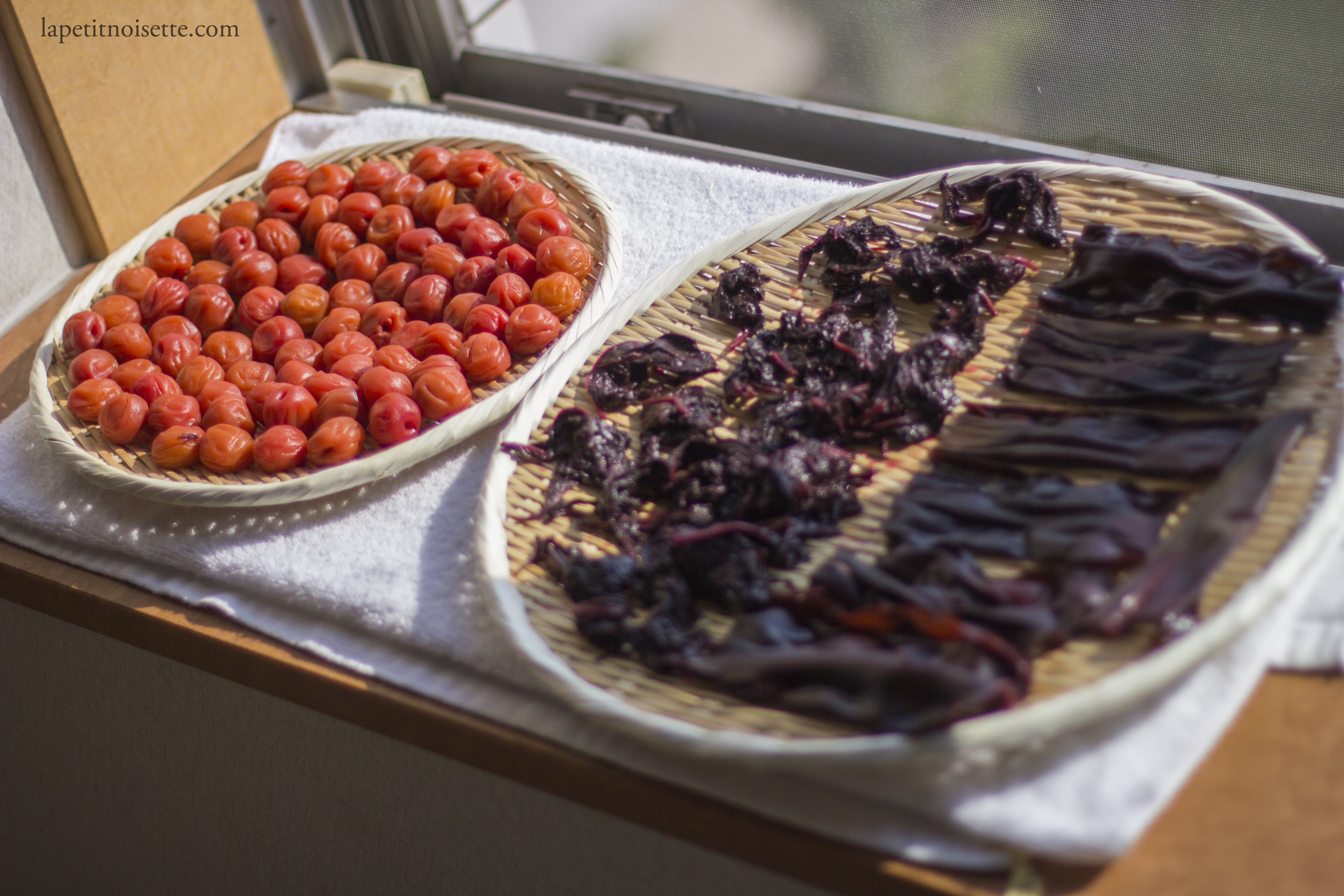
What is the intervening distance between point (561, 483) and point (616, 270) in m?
0.37

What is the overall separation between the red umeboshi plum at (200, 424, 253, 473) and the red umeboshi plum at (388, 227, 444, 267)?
1.19 ft

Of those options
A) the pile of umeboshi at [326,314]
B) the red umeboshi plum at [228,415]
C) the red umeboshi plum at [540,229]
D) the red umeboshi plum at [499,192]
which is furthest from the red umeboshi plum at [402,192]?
the red umeboshi plum at [228,415]

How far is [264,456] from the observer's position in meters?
1.17

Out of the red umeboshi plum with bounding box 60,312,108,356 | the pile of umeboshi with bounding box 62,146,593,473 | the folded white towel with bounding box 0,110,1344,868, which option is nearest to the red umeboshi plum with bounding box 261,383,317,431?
the pile of umeboshi with bounding box 62,146,593,473

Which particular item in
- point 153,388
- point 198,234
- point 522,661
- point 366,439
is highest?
point 198,234

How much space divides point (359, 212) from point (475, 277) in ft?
0.84

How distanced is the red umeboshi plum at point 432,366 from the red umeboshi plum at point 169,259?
0.48 meters

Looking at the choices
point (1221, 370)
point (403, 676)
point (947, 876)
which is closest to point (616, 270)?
point (403, 676)

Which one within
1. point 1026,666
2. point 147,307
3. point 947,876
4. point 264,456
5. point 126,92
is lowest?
point 947,876

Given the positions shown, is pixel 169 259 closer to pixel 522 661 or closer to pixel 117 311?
pixel 117 311

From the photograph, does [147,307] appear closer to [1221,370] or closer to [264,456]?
[264,456]

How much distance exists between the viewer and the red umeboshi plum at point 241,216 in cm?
150

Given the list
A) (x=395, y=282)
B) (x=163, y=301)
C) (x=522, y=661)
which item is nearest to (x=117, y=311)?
(x=163, y=301)

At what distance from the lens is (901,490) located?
101 cm
